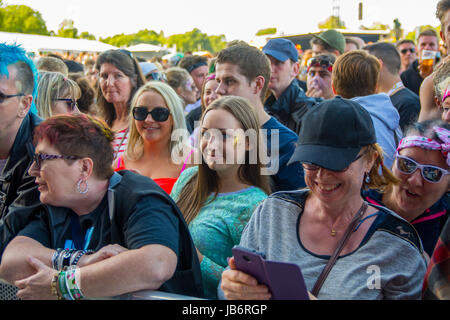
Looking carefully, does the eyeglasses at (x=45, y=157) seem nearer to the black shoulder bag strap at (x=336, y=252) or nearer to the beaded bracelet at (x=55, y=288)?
the beaded bracelet at (x=55, y=288)

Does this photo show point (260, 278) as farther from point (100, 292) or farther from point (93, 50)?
point (93, 50)

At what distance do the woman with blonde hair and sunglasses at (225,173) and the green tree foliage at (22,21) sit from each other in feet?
191

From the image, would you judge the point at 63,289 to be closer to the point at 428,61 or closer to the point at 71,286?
the point at 71,286

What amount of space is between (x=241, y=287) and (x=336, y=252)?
1.45ft

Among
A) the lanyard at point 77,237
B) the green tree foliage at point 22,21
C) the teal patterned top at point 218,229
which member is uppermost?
the green tree foliage at point 22,21

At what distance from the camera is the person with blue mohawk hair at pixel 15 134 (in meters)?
2.59

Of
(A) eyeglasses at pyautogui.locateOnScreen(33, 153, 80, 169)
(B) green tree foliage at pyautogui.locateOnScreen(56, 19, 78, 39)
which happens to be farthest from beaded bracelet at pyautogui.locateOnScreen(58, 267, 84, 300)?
(B) green tree foliage at pyautogui.locateOnScreen(56, 19, 78, 39)

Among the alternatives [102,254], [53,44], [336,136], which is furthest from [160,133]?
[53,44]

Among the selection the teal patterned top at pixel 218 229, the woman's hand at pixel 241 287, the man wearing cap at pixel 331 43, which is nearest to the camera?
the woman's hand at pixel 241 287

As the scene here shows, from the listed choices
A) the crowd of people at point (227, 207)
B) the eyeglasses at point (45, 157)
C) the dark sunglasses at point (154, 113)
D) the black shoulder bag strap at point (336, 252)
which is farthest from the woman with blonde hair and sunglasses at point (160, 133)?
the black shoulder bag strap at point (336, 252)

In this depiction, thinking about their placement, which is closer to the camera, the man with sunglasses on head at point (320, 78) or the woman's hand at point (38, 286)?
the woman's hand at point (38, 286)

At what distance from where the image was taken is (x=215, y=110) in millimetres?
2965

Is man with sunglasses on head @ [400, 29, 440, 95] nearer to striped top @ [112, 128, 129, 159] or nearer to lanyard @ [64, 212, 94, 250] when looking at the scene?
striped top @ [112, 128, 129, 159]

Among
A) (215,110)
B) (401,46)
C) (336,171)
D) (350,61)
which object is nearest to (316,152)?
(336,171)
